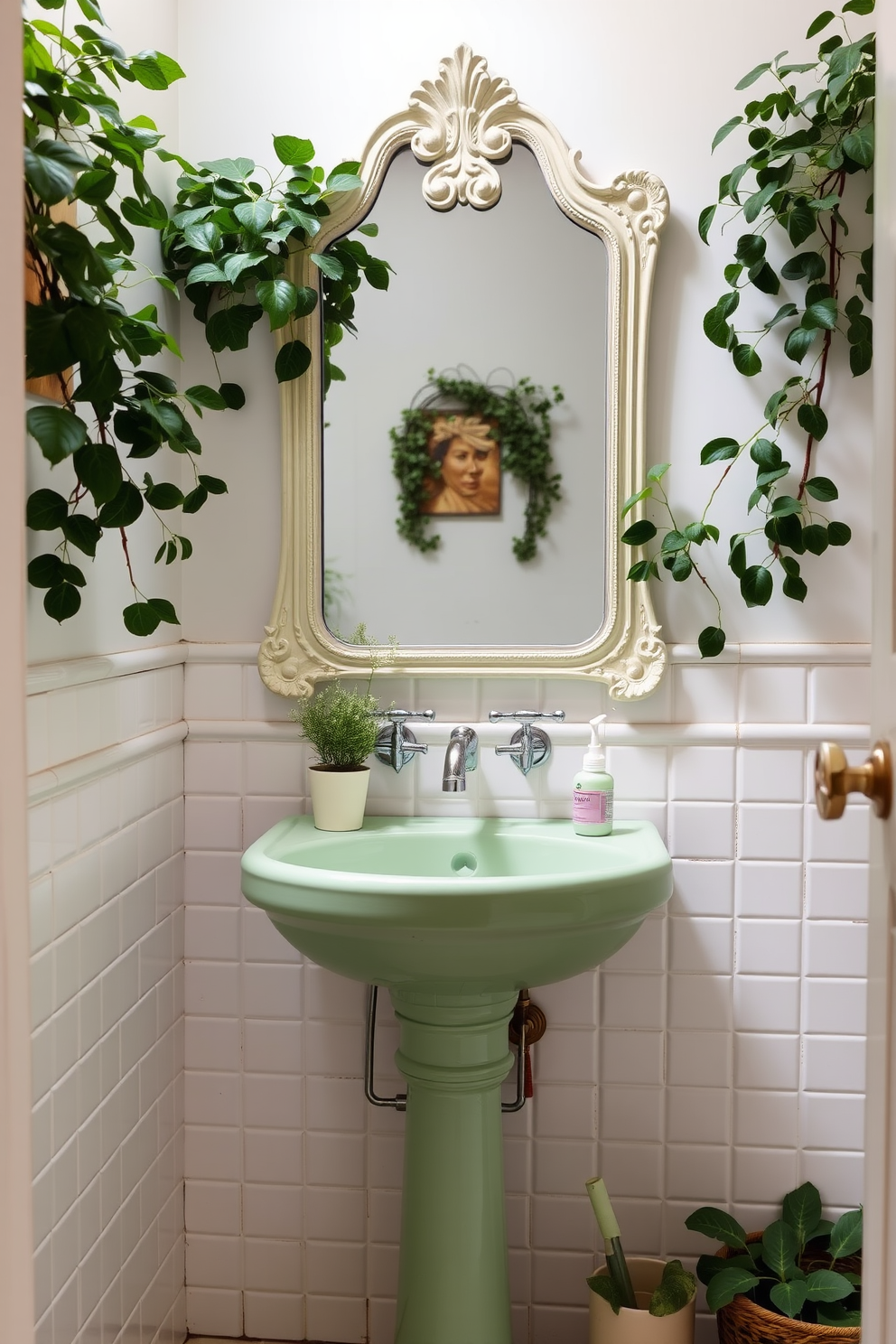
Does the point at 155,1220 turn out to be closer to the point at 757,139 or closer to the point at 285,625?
the point at 285,625

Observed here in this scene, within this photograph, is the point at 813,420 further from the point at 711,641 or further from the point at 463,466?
the point at 463,466

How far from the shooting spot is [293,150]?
176cm

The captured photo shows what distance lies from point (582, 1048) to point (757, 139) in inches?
57.5

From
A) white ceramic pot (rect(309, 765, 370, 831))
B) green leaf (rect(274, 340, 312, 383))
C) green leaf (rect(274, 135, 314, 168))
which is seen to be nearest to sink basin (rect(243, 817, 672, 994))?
white ceramic pot (rect(309, 765, 370, 831))

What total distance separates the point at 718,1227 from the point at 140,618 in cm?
127

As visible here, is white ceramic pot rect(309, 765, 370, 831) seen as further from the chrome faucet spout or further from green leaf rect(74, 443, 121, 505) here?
green leaf rect(74, 443, 121, 505)

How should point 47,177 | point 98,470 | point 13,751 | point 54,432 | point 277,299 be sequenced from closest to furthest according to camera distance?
point 13,751
point 47,177
point 54,432
point 98,470
point 277,299

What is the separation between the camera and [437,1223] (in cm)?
170

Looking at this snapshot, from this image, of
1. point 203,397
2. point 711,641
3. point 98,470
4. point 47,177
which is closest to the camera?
point 47,177

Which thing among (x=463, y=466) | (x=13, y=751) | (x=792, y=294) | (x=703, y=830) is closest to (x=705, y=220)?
(x=792, y=294)

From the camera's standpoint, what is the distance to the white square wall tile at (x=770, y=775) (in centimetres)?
188

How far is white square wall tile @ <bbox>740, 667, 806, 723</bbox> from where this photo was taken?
187 cm

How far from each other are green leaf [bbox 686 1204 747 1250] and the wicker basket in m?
0.09

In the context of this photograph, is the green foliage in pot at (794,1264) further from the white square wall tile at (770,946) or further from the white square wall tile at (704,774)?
the white square wall tile at (704,774)
